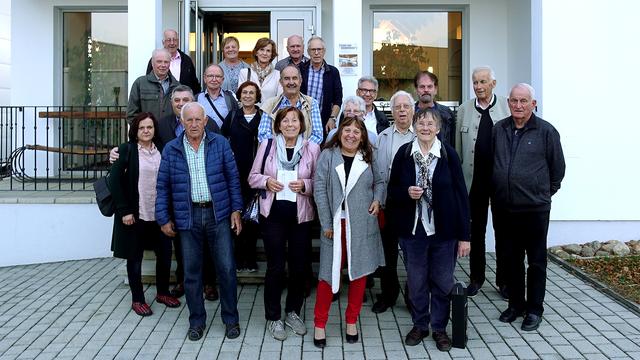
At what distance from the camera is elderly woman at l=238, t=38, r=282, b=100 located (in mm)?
6324

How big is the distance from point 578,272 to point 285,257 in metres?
3.65

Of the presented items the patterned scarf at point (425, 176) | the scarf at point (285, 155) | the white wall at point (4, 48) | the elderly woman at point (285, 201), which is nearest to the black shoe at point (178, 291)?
the elderly woman at point (285, 201)

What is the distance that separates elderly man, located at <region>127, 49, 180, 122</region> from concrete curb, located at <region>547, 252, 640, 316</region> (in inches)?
189

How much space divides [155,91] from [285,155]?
209cm

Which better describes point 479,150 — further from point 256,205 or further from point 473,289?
point 256,205

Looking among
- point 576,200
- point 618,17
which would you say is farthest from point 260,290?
point 618,17

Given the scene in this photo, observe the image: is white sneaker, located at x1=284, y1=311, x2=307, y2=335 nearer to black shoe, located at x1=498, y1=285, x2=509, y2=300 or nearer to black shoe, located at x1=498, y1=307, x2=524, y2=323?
black shoe, located at x1=498, y1=307, x2=524, y2=323

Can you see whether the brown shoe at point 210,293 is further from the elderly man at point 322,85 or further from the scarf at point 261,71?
the scarf at point 261,71

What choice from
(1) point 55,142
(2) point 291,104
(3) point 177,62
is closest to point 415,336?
(2) point 291,104

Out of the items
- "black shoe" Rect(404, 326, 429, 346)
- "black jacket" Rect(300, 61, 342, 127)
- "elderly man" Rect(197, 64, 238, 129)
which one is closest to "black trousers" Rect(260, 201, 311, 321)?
"black shoe" Rect(404, 326, 429, 346)

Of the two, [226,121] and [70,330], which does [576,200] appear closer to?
[226,121]

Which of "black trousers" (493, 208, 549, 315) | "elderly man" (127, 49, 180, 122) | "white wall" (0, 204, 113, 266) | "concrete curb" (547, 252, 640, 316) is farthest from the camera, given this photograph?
"white wall" (0, 204, 113, 266)

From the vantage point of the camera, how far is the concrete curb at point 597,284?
5570 mm

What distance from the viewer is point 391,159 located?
5207 millimetres
